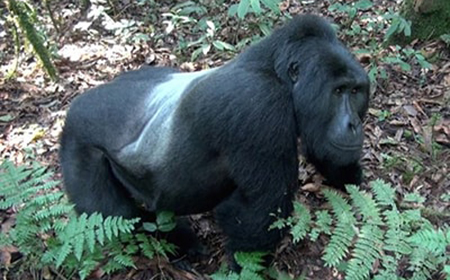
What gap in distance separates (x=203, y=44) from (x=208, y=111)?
2656mm

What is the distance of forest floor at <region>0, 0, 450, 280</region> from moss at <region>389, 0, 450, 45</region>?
0.39ft

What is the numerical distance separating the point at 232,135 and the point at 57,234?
117 centimetres

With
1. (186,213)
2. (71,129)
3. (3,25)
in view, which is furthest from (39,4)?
(186,213)

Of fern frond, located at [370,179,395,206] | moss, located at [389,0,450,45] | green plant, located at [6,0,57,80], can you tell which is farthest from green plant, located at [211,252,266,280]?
green plant, located at [6,0,57,80]

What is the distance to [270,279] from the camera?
3604 mm

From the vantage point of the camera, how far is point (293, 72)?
137 inches

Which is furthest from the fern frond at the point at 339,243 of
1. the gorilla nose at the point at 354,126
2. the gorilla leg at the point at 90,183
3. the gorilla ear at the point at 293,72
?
the gorilla leg at the point at 90,183

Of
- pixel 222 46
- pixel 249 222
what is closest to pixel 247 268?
pixel 249 222

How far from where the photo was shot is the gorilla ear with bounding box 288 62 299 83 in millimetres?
3473

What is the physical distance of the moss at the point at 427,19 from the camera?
17.6 ft

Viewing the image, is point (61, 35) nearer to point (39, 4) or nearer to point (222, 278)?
point (39, 4)

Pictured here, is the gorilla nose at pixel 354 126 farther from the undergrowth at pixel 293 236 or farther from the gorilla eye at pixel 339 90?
the undergrowth at pixel 293 236

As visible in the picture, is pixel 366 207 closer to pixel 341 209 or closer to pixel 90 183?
pixel 341 209

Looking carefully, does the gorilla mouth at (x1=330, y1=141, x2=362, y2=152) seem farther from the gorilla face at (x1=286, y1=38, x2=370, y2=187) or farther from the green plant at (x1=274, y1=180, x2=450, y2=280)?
the green plant at (x1=274, y1=180, x2=450, y2=280)
